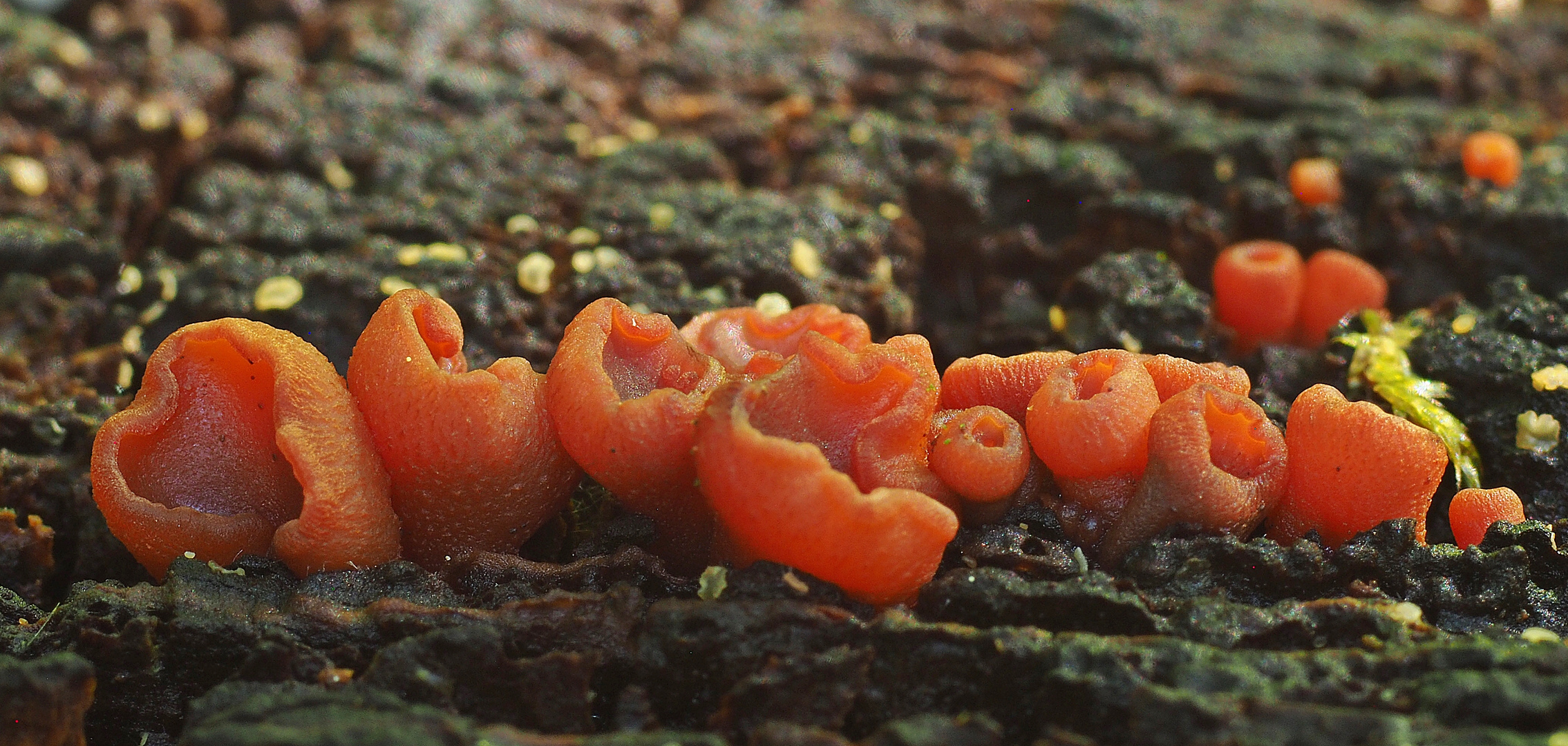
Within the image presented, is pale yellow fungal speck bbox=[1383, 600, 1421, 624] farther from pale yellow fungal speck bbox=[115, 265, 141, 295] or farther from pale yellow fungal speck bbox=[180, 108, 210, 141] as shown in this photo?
pale yellow fungal speck bbox=[180, 108, 210, 141]

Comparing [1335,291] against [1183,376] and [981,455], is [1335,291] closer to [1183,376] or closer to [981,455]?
[1183,376]

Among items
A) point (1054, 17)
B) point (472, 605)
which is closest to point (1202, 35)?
point (1054, 17)

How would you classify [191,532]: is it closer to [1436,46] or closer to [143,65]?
[143,65]

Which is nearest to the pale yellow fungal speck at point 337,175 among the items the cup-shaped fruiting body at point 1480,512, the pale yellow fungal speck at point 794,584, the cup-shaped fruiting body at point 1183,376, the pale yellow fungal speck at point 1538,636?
the pale yellow fungal speck at point 794,584

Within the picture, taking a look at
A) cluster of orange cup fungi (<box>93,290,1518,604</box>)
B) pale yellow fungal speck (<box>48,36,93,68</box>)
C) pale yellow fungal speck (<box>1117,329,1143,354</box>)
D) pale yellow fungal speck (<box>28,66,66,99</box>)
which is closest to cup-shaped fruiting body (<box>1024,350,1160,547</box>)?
cluster of orange cup fungi (<box>93,290,1518,604</box>)

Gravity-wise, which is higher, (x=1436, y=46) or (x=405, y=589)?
(x=1436, y=46)

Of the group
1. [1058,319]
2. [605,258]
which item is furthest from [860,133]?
[605,258]

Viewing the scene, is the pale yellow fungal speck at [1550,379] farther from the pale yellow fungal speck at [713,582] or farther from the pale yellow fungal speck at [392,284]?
the pale yellow fungal speck at [392,284]

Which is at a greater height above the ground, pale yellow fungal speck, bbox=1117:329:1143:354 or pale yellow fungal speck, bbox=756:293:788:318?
pale yellow fungal speck, bbox=1117:329:1143:354
